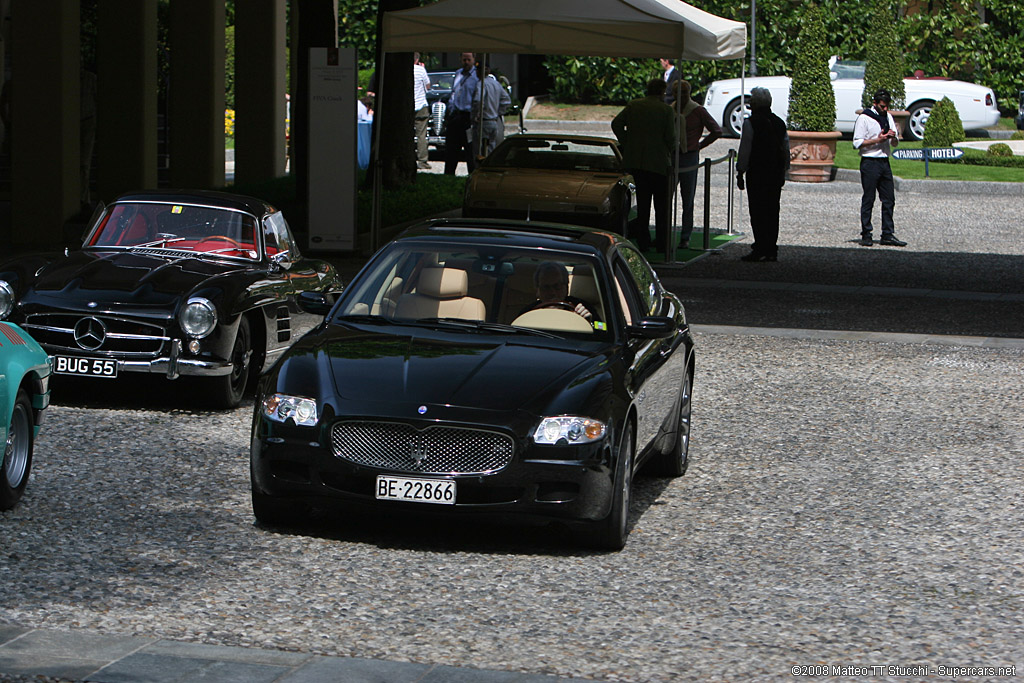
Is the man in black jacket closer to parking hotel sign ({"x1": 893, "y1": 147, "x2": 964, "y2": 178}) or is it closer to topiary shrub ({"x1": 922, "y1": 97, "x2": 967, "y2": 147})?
parking hotel sign ({"x1": 893, "y1": 147, "x2": 964, "y2": 178})

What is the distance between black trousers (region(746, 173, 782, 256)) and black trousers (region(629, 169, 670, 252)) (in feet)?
3.31

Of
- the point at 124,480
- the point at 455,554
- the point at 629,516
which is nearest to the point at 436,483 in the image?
the point at 455,554

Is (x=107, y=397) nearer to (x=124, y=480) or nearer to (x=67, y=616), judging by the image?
(x=124, y=480)

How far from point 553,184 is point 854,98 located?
1967 centimetres

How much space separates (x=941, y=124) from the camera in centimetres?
3228

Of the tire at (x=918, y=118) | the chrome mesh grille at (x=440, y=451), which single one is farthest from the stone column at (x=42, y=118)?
the tire at (x=918, y=118)

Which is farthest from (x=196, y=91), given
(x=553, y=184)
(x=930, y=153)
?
(x=930, y=153)

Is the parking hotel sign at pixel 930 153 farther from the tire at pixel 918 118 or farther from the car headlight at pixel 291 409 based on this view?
the car headlight at pixel 291 409

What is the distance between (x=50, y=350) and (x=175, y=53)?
14072mm

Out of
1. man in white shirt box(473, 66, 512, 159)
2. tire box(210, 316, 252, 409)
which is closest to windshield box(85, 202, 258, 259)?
tire box(210, 316, 252, 409)

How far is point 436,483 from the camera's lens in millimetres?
6242

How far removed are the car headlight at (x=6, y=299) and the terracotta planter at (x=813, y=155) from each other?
72.1ft

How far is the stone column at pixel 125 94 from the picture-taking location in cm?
1992

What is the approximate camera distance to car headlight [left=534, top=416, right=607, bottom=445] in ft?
20.6
